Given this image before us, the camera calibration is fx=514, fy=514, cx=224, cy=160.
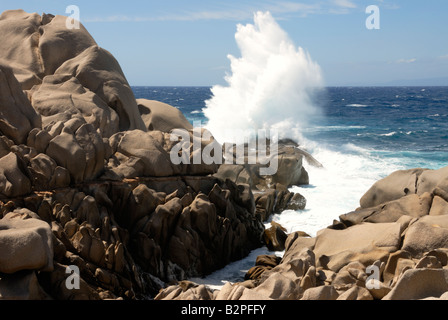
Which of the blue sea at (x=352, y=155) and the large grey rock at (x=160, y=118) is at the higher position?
the large grey rock at (x=160, y=118)

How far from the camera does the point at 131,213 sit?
12.5m

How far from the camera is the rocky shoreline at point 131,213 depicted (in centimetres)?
833

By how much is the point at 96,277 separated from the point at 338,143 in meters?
30.0

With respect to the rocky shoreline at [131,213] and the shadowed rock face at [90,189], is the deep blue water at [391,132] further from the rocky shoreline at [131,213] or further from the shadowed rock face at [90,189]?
the shadowed rock face at [90,189]

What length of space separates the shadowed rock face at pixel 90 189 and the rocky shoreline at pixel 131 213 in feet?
0.09

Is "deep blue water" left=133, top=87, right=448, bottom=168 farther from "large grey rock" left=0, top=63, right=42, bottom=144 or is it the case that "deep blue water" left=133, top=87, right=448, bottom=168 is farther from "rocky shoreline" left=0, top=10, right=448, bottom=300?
"large grey rock" left=0, top=63, right=42, bottom=144

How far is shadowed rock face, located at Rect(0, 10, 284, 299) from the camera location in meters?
9.32

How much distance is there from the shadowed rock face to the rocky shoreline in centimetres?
3

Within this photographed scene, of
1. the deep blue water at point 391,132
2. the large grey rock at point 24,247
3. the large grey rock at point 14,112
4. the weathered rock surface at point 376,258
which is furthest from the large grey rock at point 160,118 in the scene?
the deep blue water at point 391,132

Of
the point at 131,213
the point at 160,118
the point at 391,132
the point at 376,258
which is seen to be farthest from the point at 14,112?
the point at 391,132

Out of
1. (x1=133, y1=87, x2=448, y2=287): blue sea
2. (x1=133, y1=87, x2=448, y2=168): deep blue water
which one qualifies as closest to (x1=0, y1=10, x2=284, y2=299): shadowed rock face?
(x1=133, y1=87, x2=448, y2=287): blue sea

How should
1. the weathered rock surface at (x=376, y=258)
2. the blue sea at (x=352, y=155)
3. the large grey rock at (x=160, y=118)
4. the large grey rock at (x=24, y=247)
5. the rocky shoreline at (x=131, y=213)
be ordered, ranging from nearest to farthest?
the large grey rock at (x=24, y=247) → the weathered rock surface at (x=376, y=258) → the rocky shoreline at (x=131, y=213) → the large grey rock at (x=160, y=118) → the blue sea at (x=352, y=155)

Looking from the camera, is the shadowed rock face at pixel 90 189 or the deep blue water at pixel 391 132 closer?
the shadowed rock face at pixel 90 189
